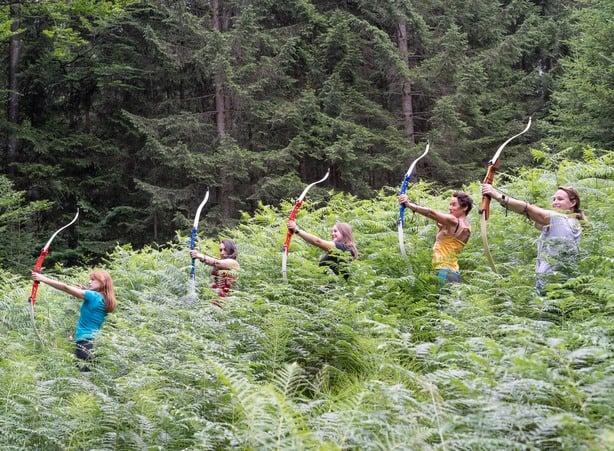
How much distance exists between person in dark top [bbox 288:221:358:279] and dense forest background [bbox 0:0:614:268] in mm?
11466

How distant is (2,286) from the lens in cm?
1075

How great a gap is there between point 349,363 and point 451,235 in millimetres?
1826

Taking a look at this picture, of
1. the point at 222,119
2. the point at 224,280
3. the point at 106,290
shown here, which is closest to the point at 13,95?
the point at 222,119

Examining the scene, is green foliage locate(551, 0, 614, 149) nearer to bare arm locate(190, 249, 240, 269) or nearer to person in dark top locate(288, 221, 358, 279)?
person in dark top locate(288, 221, 358, 279)

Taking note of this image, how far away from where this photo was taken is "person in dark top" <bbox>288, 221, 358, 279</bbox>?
22.1ft

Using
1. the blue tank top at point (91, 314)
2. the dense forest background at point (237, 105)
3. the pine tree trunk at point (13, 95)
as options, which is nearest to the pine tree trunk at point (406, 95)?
the dense forest background at point (237, 105)

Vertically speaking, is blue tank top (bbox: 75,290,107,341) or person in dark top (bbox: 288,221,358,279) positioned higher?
person in dark top (bbox: 288,221,358,279)

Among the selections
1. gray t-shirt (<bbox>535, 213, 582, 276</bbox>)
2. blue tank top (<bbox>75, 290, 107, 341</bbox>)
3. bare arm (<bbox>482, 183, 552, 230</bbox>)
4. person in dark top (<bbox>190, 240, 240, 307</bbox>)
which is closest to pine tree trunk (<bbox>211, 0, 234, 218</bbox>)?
person in dark top (<bbox>190, 240, 240, 307</bbox>)

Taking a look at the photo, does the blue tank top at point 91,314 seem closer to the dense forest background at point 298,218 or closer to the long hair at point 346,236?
the dense forest background at point 298,218

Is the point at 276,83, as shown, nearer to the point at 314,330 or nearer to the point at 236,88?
the point at 236,88

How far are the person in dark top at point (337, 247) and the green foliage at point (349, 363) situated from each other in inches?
7.6

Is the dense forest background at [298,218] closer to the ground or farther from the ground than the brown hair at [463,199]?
closer to the ground

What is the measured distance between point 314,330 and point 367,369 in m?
0.72

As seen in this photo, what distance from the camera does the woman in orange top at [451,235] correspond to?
6.47 meters
